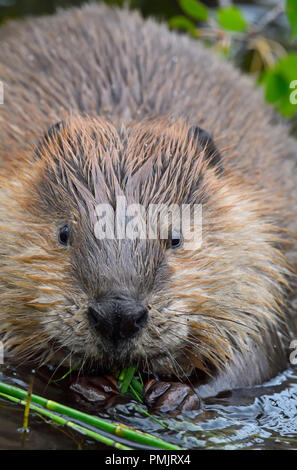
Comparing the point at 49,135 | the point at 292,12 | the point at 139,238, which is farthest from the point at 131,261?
the point at 292,12

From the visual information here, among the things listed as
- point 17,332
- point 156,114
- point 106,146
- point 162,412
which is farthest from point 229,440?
point 156,114

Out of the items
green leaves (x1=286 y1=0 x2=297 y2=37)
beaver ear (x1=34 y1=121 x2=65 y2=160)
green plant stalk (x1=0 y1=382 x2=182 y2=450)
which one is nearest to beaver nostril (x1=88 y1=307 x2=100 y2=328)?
green plant stalk (x1=0 y1=382 x2=182 y2=450)

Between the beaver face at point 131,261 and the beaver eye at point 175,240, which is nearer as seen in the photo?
→ the beaver face at point 131,261

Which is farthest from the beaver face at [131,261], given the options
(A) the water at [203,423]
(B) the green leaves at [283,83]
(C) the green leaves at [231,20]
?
(C) the green leaves at [231,20]

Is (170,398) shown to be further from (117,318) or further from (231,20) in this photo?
(231,20)

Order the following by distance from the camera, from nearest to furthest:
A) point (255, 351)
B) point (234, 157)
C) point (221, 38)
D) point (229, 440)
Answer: point (229, 440) → point (255, 351) → point (234, 157) → point (221, 38)

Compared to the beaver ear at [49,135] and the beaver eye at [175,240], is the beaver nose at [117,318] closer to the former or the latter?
the beaver eye at [175,240]

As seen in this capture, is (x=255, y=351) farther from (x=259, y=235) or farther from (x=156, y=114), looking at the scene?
(x=156, y=114)
